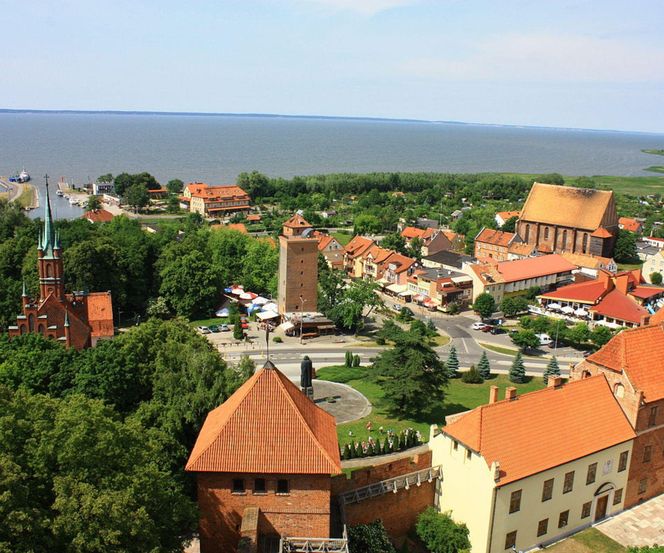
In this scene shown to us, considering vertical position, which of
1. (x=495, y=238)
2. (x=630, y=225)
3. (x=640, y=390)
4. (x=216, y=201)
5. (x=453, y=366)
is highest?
(x=640, y=390)

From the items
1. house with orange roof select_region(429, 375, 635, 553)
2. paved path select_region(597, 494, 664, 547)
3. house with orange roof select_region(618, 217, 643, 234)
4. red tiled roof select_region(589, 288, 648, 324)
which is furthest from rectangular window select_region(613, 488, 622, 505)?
house with orange roof select_region(618, 217, 643, 234)

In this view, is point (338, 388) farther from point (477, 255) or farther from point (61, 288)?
point (477, 255)

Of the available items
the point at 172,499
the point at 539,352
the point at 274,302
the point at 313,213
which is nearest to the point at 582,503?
the point at 172,499

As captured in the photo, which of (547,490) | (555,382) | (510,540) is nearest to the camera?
(510,540)

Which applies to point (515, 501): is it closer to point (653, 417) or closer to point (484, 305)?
point (653, 417)

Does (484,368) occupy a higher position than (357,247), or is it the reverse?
(357,247)

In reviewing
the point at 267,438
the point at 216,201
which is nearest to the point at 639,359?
the point at 267,438

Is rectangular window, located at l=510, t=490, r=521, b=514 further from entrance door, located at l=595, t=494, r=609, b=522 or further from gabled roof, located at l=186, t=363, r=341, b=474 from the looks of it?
gabled roof, located at l=186, t=363, r=341, b=474
